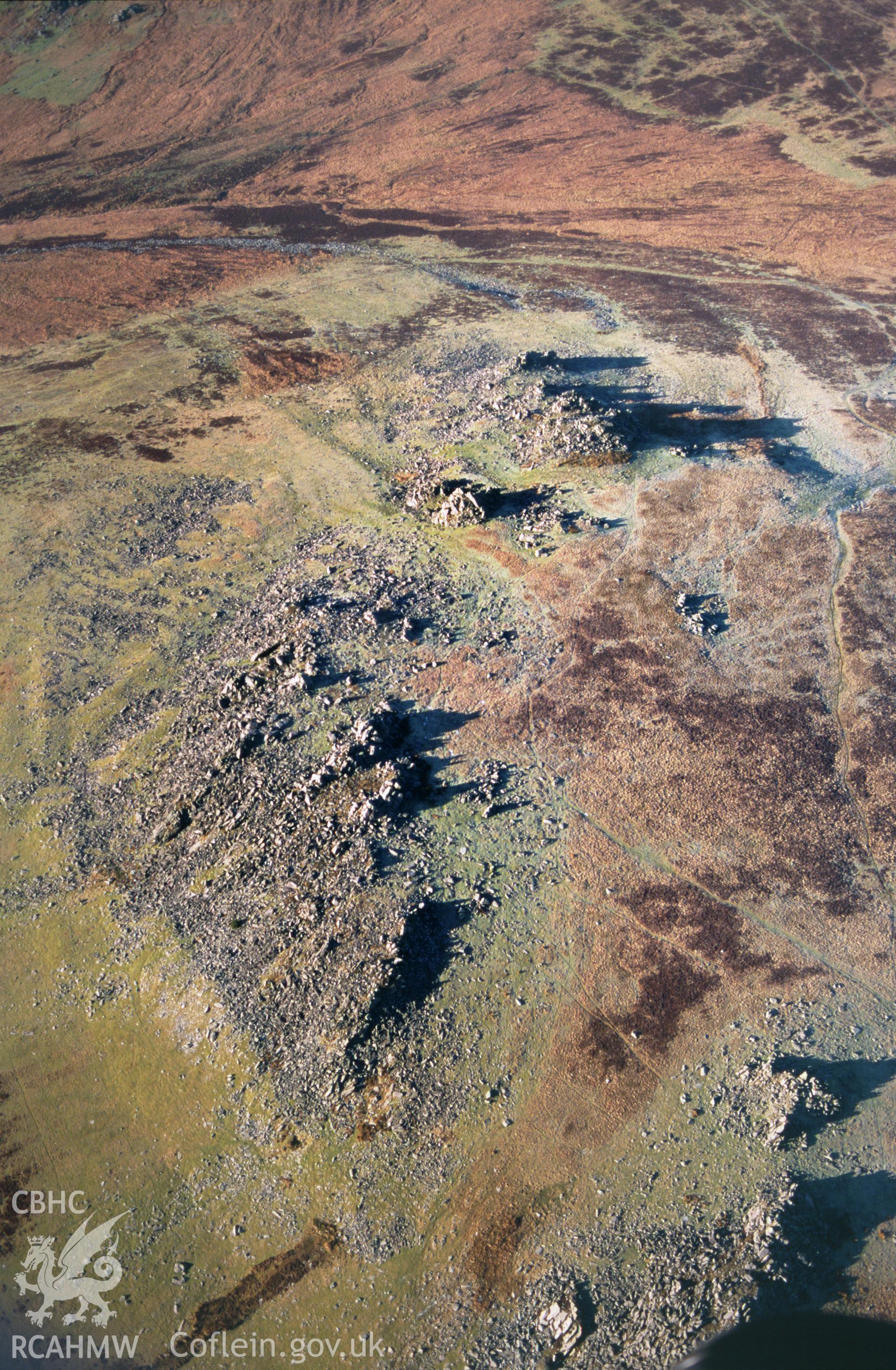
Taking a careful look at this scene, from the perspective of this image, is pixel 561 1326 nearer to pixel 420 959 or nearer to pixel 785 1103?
pixel 785 1103

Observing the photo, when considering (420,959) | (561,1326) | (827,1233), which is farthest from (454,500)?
(561,1326)

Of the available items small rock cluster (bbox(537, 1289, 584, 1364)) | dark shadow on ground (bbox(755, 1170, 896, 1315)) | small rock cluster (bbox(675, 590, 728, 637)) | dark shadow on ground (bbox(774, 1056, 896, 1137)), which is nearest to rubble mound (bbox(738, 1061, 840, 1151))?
dark shadow on ground (bbox(774, 1056, 896, 1137))

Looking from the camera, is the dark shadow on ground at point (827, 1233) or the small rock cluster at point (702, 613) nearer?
the dark shadow on ground at point (827, 1233)

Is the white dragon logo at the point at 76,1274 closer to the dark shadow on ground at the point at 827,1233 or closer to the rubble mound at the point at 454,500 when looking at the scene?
the dark shadow on ground at the point at 827,1233

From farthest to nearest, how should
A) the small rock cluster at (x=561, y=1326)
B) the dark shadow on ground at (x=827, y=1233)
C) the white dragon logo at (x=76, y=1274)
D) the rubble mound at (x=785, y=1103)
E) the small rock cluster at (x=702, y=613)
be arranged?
the small rock cluster at (x=702, y=613), the rubble mound at (x=785, y=1103), the white dragon logo at (x=76, y=1274), the dark shadow on ground at (x=827, y=1233), the small rock cluster at (x=561, y=1326)

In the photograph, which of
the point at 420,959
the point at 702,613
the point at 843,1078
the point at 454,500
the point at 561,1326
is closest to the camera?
the point at 561,1326

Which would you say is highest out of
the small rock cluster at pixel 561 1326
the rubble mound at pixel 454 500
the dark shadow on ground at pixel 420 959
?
the rubble mound at pixel 454 500

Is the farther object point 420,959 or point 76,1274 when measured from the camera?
point 420,959

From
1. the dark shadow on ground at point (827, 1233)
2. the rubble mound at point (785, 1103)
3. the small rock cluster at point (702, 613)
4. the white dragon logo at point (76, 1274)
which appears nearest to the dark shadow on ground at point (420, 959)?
the white dragon logo at point (76, 1274)

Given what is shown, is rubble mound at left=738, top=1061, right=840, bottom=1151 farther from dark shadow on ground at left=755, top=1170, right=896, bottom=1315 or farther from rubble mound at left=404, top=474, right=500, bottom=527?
rubble mound at left=404, top=474, right=500, bottom=527

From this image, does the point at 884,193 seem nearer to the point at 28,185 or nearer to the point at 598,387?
the point at 598,387
